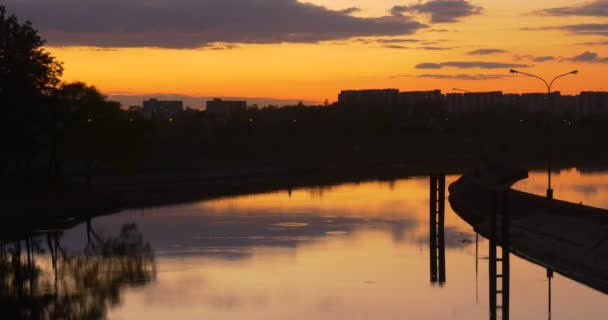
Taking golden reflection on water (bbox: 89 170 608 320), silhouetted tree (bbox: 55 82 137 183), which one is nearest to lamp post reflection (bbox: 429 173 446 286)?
golden reflection on water (bbox: 89 170 608 320)

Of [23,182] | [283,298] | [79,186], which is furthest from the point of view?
[79,186]

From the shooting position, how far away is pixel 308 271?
49.0 m

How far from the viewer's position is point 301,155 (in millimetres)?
185000

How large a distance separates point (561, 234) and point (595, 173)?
90222 millimetres

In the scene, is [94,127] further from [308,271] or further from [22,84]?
[308,271]

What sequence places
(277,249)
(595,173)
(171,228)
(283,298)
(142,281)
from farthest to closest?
(595,173), (171,228), (277,249), (142,281), (283,298)

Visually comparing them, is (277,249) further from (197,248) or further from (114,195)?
(114,195)

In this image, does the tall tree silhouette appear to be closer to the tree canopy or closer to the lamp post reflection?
the tree canopy

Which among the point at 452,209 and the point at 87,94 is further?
the point at 87,94

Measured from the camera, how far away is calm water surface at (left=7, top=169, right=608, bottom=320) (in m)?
39.8

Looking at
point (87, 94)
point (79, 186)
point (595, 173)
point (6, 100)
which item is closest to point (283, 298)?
point (6, 100)

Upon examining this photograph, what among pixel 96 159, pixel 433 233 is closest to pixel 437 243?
pixel 433 233

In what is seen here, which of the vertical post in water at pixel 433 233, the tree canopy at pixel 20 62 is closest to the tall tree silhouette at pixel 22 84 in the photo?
the tree canopy at pixel 20 62

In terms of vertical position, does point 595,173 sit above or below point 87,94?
below
